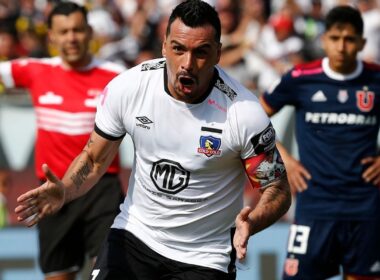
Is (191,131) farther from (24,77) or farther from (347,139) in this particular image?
(24,77)

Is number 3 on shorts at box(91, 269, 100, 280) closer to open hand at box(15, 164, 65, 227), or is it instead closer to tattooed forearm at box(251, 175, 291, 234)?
open hand at box(15, 164, 65, 227)

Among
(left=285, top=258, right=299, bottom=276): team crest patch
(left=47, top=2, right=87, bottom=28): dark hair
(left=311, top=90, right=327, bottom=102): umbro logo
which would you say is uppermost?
(left=47, top=2, right=87, bottom=28): dark hair

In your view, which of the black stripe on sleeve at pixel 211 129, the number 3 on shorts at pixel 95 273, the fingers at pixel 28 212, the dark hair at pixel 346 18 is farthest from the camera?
the dark hair at pixel 346 18

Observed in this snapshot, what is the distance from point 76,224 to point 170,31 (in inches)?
133

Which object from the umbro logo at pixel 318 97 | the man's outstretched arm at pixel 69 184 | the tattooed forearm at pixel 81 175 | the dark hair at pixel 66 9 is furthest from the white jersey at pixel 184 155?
the dark hair at pixel 66 9

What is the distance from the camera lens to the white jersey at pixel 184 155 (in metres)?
5.61

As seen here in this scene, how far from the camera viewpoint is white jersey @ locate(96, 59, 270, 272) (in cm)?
561

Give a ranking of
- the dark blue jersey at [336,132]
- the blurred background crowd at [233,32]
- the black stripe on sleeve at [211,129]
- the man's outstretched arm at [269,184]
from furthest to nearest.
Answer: the blurred background crowd at [233,32]
the dark blue jersey at [336,132]
the black stripe on sleeve at [211,129]
the man's outstretched arm at [269,184]

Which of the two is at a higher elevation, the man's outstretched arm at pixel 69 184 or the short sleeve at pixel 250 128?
the short sleeve at pixel 250 128

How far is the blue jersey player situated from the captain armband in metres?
2.24

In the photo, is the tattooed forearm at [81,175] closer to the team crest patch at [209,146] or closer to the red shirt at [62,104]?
the team crest patch at [209,146]

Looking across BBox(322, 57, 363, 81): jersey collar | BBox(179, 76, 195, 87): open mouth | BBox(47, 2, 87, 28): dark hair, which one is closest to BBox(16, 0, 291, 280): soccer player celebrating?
BBox(179, 76, 195, 87): open mouth

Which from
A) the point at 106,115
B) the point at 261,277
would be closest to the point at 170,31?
the point at 106,115

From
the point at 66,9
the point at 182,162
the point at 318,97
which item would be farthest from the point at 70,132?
the point at 182,162
